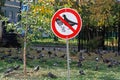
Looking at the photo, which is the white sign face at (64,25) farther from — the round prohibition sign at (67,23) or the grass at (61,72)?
the grass at (61,72)

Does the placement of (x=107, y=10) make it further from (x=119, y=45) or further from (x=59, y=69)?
(x=59, y=69)

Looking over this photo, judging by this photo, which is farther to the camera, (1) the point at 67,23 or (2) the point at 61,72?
(2) the point at 61,72

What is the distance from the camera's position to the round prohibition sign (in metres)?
9.60

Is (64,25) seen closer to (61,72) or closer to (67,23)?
(67,23)

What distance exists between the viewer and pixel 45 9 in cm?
1257

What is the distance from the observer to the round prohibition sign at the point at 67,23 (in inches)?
378

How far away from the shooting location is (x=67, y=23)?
31.7ft

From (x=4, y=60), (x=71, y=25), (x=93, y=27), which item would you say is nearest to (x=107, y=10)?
(x=93, y=27)

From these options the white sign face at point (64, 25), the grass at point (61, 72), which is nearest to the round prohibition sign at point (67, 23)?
the white sign face at point (64, 25)

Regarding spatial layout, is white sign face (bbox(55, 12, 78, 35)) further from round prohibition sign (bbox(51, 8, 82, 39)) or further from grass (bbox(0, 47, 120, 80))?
A: grass (bbox(0, 47, 120, 80))

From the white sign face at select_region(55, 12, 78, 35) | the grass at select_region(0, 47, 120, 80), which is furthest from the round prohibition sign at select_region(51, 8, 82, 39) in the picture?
the grass at select_region(0, 47, 120, 80)

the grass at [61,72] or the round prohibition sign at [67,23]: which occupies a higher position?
the round prohibition sign at [67,23]

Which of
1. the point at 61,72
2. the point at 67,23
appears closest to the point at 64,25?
the point at 67,23

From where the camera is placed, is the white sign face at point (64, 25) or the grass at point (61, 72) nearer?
the white sign face at point (64, 25)
